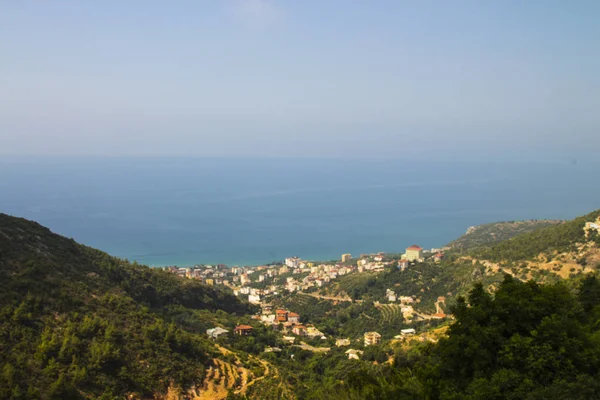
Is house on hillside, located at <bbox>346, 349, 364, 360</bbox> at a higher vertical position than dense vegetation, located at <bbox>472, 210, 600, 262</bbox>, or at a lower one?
lower

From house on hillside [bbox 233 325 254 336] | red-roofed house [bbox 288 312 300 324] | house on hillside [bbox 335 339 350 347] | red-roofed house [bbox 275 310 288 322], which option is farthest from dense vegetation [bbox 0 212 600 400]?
red-roofed house [bbox 275 310 288 322]

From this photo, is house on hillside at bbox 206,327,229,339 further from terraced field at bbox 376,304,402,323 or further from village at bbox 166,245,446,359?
terraced field at bbox 376,304,402,323

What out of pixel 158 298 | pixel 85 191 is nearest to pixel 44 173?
pixel 85 191

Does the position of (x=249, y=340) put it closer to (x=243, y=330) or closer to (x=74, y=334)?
(x=243, y=330)

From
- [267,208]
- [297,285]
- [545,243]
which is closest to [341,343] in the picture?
[545,243]

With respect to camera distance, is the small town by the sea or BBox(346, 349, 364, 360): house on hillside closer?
BBox(346, 349, 364, 360): house on hillside

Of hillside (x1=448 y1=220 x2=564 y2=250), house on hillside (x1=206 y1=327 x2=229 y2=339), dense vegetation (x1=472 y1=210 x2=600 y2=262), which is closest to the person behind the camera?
house on hillside (x1=206 y1=327 x2=229 y2=339)

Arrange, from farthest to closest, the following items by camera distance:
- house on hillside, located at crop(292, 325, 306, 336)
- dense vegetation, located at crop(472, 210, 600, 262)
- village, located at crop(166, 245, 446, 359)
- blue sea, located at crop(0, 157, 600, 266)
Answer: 1. blue sea, located at crop(0, 157, 600, 266)
2. house on hillside, located at crop(292, 325, 306, 336)
3. dense vegetation, located at crop(472, 210, 600, 262)
4. village, located at crop(166, 245, 446, 359)
